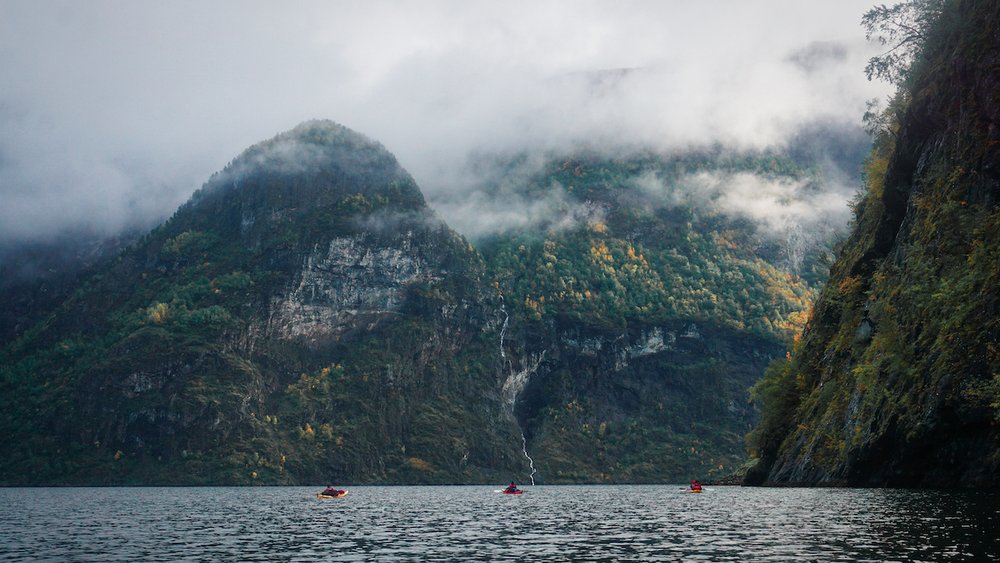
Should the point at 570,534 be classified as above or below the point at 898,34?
below

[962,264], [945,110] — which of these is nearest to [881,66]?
[945,110]

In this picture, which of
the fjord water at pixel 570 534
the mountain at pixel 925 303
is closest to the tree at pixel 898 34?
the mountain at pixel 925 303

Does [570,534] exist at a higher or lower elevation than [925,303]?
lower

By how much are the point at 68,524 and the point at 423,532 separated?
113 ft

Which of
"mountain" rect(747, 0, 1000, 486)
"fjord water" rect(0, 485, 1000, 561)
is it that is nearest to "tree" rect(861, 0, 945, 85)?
"mountain" rect(747, 0, 1000, 486)

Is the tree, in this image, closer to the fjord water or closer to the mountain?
the mountain

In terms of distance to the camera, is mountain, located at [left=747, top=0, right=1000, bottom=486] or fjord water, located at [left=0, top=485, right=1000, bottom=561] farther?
mountain, located at [left=747, top=0, right=1000, bottom=486]

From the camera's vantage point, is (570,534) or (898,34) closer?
(570,534)

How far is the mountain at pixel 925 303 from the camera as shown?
82.4 m

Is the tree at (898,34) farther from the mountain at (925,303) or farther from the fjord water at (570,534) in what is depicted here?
the fjord water at (570,534)

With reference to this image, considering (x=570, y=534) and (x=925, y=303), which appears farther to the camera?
(x=925, y=303)

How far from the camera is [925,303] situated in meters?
92.3

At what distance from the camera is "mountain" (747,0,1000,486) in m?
82.4

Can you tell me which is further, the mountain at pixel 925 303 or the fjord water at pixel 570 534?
the mountain at pixel 925 303
